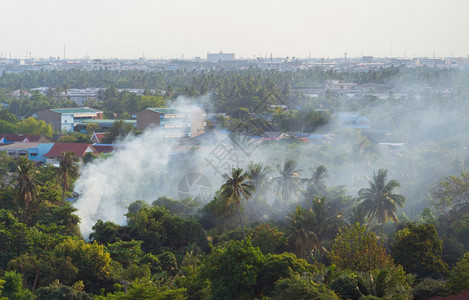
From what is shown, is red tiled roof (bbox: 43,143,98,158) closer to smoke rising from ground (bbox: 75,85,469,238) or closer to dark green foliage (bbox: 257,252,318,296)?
smoke rising from ground (bbox: 75,85,469,238)

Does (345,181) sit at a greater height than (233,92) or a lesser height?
lesser

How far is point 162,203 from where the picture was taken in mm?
31031

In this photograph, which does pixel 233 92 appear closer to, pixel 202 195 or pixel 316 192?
pixel 202 195

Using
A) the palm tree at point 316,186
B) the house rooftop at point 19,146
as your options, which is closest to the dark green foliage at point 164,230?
the palm tree at point 316,186

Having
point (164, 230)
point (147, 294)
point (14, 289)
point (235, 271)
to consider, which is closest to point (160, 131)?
point (164, 230)

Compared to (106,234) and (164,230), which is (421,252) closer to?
(164,230)

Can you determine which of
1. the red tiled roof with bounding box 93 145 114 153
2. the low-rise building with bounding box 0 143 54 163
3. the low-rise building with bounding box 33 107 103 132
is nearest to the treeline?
the red tiled roof with bounding box 93 145 114 153

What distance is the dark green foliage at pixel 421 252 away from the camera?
2080 cm

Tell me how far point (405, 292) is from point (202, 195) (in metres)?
20.8

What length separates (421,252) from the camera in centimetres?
2105

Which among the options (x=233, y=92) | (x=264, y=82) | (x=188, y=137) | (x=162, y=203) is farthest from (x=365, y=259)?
(x=264, y=82)

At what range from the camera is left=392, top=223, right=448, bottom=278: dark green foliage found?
2080 centimetres

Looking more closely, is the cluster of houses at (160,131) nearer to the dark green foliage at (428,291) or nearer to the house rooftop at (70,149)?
the house rooftop at (70,149)

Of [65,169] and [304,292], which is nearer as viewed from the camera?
[304,292]
